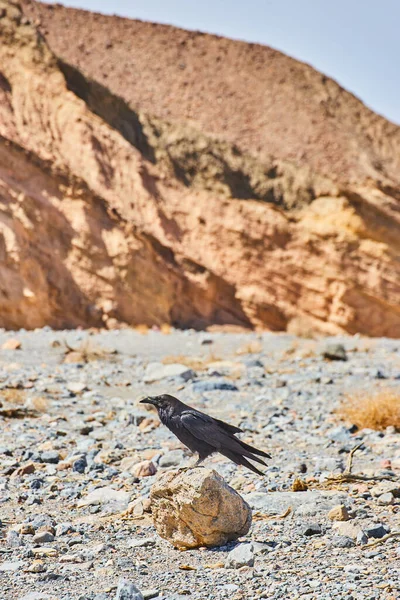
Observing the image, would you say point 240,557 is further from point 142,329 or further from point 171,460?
point 142,329

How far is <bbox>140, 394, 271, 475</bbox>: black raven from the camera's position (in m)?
3.78

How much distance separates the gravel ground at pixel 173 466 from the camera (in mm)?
3217

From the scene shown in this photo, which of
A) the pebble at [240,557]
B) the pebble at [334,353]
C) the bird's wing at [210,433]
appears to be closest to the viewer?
the pebble at [240,557]

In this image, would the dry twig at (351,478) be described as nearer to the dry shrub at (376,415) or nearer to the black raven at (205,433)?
the black raven at (205,433)

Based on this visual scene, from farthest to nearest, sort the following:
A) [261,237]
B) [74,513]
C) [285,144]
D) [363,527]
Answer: [285,144] < [261,237] < [74,513] < [363,527]

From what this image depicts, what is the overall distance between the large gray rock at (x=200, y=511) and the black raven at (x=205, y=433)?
0.15 m

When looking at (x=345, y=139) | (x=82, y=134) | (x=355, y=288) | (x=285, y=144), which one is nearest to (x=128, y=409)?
(x=82, y=134)

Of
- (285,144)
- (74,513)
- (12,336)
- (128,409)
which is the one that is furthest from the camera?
(285,144)

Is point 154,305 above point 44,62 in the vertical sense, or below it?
below

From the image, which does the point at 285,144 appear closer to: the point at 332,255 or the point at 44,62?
the point at 332,255

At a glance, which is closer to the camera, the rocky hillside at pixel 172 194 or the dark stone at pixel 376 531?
the dark stone at pixel 376 531

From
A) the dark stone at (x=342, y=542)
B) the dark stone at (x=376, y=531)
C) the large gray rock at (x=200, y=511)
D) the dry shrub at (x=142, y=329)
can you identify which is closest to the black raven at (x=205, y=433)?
the large gray rock at (x=200, y=511)

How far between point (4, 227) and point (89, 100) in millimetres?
4913

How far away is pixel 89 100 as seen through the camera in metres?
17.9
